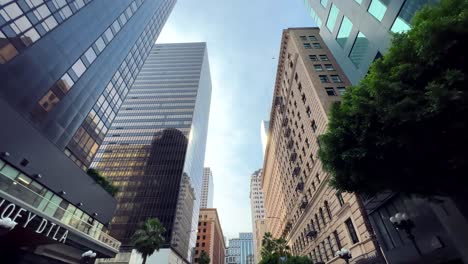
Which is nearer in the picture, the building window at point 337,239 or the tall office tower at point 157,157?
the building window at point 337,239

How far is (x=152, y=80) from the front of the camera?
115750 millimetres

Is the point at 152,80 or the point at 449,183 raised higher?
the point at 152,80

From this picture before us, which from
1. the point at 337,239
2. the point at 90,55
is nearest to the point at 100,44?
the point at 90,55

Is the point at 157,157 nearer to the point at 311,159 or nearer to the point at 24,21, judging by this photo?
the point at 311,159

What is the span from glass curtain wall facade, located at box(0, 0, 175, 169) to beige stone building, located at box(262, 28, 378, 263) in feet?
93.2

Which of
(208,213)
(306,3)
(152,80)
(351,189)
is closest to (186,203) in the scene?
(208,213)

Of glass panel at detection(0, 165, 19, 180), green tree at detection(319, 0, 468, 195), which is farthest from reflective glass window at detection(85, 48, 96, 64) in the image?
green tree at detection(319, 0, 468, 195)

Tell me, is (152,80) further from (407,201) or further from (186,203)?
(407,201)

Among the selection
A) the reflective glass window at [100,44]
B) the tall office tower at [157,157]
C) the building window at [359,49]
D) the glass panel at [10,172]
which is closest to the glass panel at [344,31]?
the building window at [359,49]

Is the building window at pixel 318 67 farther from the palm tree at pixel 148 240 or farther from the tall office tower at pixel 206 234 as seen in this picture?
the tall office tower at pixel 206 234

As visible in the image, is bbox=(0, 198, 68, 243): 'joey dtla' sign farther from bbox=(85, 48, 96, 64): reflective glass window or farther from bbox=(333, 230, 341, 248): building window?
bbox=(333, 230, 341, 248): building window

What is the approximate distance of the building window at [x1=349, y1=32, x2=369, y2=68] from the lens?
66.8 feet

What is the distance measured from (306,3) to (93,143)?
3859cm

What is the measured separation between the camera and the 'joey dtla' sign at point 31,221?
12.3 meters
